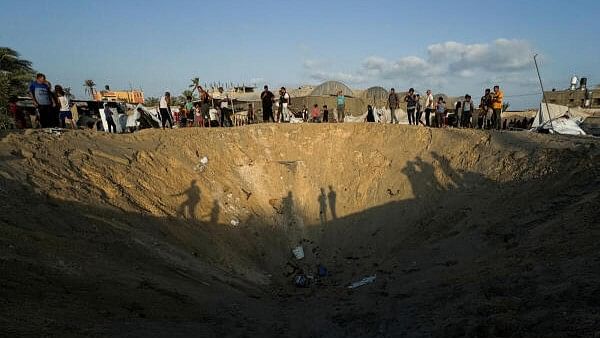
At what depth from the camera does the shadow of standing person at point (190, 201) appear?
30.1 feet

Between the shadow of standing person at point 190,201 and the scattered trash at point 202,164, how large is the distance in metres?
0.69

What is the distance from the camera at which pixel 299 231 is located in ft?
36.2

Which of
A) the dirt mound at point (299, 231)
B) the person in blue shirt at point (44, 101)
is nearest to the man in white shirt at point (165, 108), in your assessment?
the dirt mound at point (299, 231)

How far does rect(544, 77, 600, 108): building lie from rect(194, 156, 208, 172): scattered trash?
21.0 meters

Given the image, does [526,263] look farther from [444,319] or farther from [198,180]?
[198,180]

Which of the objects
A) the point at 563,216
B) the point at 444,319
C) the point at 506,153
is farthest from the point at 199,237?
the point at 506,153

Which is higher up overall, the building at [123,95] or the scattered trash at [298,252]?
the building at [123,95]

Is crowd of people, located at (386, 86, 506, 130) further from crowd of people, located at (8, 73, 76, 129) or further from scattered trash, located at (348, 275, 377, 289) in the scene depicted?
crowd of people, located at (8, 73, 76, 129)

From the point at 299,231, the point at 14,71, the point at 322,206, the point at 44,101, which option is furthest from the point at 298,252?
the point at 14,71

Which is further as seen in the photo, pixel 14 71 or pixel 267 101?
pixel 14 71

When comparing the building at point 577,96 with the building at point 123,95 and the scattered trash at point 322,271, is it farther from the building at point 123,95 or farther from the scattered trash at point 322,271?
the building at point 123,95

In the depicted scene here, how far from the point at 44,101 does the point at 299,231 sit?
7.93 metres

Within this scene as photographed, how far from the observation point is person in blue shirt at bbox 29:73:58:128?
9516 mm

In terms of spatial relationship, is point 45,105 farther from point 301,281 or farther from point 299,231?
point 301,281
